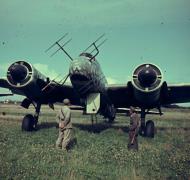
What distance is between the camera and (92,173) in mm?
7461

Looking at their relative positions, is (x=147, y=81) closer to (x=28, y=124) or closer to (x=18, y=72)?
(x=18, y=72)

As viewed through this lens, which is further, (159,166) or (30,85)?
(30,85)

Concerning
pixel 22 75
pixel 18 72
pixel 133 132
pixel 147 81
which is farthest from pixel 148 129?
pixel 18 72

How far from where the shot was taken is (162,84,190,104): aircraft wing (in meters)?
15.6

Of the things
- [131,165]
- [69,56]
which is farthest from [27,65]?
[131,165]

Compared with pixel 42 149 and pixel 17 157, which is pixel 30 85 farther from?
pixel 17 157

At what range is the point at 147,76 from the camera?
558 inches

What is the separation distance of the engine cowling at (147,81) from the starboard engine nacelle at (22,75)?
16.1 feet

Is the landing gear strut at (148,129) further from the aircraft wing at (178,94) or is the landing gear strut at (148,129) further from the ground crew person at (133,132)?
the ground crew person at (133,132)

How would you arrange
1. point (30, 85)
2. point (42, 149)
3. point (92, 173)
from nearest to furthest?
point (92, 173)
point (42, 149)
point (30, 85)

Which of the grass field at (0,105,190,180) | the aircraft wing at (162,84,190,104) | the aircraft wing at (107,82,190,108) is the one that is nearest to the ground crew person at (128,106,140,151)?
the grass field at (0,105,190,180)

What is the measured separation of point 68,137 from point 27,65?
18.0ft

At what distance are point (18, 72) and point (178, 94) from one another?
8.80 meters

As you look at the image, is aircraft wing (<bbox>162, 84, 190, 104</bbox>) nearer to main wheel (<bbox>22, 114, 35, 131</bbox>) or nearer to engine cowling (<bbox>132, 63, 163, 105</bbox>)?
engine cowling (<bbox>132, 63, 163, 105</bbox>)
